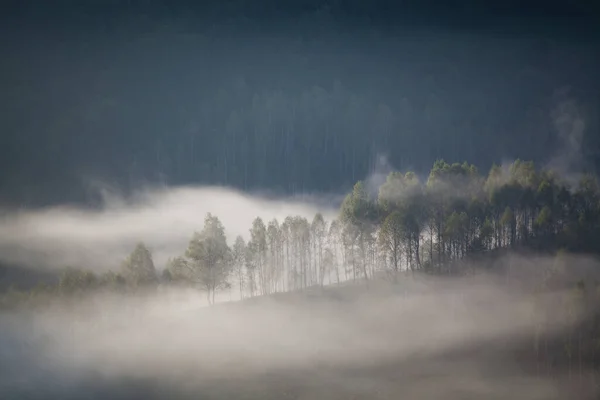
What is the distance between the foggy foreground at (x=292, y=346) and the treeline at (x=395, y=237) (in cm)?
206

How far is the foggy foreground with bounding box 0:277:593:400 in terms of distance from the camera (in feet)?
166

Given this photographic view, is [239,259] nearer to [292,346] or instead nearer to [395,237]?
[292,346]

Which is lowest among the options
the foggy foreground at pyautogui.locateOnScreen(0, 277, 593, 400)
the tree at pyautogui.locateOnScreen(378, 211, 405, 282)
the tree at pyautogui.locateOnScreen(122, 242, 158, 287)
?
Answer: the foggy foreground at pyautogui.locateOnScreen(0, 277, 593, 400)

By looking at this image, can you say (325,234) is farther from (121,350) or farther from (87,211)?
(87,211)

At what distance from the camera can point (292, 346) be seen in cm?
5716

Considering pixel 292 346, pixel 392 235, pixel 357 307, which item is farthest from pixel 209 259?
pixel 392 235

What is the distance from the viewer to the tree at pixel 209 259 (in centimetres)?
6328

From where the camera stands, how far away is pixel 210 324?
60.8 metres

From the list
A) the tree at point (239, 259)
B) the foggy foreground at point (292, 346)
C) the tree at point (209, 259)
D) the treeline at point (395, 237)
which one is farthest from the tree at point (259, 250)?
the tree at point (209, 259)

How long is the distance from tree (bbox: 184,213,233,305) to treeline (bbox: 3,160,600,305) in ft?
0.32

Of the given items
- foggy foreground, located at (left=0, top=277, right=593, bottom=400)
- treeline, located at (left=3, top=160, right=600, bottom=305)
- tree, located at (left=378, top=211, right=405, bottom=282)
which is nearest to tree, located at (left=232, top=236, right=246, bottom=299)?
treeline, located at (left=3, top=160, right=600, bottom=305)

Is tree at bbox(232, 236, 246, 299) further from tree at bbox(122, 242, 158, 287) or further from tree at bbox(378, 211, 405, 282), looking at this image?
tree at bbox(378, 211, 405, 282)

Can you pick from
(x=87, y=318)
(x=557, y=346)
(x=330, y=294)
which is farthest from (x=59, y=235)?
(x=557, y=346)

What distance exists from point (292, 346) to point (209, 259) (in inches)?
488
